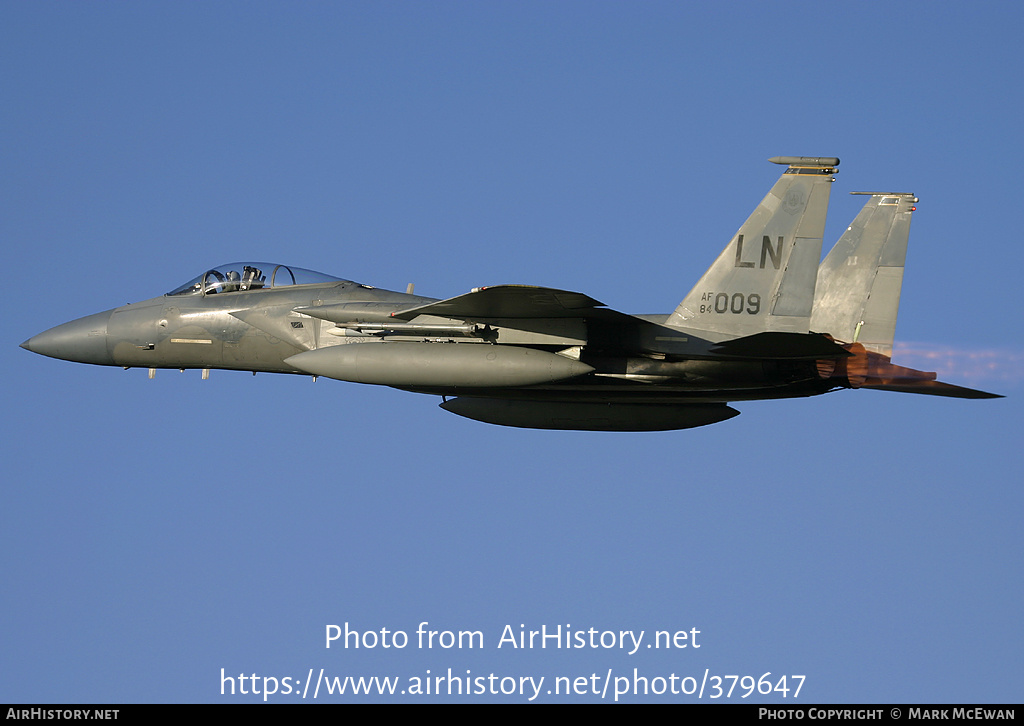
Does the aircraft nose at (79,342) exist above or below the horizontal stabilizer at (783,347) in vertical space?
below

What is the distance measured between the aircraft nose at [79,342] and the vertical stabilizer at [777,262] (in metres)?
9.29

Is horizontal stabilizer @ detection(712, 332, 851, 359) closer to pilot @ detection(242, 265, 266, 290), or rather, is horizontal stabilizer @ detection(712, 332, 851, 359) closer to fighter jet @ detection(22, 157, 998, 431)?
fighter jet @ detection(22, 157, 998, 431)

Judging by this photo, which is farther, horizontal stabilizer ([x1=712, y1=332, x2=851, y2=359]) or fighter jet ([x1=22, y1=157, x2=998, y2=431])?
fighter jet ([x1=22, y1=157, x2=998, y2=431])

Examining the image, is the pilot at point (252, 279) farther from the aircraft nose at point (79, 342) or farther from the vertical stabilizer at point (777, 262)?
the vertical stabilizer at point (777, 262)

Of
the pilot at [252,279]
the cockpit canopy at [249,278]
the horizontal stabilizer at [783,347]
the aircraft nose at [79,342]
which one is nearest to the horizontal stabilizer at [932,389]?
the horizontal stabilizer at [783,347]

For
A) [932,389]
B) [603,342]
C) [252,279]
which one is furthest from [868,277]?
[252,279]

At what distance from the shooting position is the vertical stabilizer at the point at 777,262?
643 inches

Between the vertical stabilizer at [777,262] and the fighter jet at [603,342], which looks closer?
the fighter jet at [603,342]

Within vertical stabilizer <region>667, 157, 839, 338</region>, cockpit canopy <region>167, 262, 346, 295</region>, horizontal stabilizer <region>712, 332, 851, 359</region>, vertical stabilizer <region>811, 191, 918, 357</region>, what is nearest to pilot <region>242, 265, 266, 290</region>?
cockpit canopy <region>167, 262, 346, 295</region>

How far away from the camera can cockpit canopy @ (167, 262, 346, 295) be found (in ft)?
61.0

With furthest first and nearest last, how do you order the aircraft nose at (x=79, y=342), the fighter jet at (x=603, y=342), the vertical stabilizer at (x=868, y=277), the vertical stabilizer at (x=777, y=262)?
the aircraft nose at (x=79, y=342) → the vertical stabilizer at (x=868, y=277) → the vertical stabilizer at (x=777, y=262) → the fighter jet at (x=603, y=342)

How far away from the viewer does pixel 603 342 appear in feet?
54.1

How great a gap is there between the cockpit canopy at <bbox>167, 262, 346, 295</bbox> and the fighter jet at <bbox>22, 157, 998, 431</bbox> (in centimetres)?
16

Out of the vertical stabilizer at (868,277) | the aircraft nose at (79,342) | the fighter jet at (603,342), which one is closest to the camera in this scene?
the fighter jet at (603,342)
